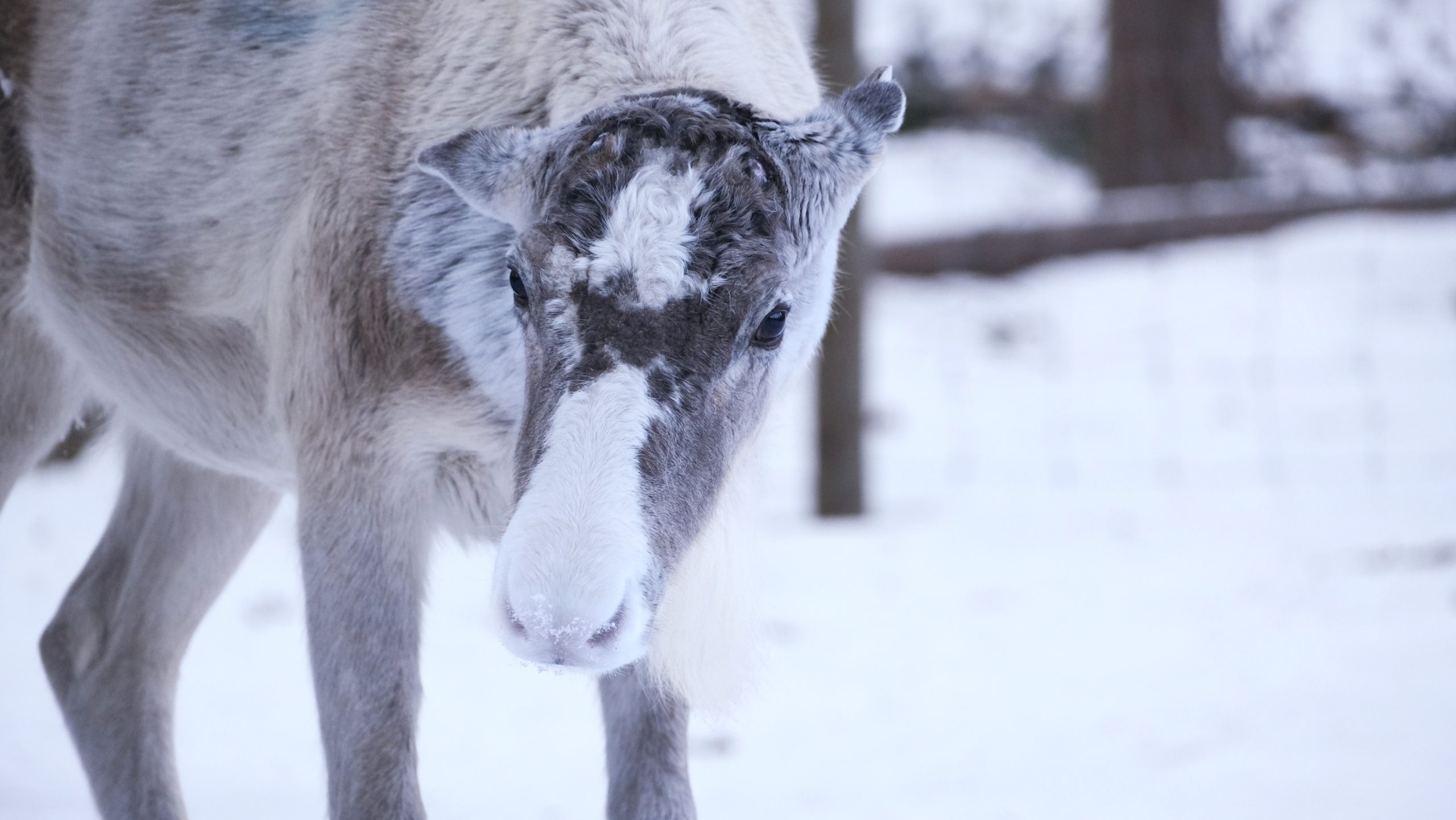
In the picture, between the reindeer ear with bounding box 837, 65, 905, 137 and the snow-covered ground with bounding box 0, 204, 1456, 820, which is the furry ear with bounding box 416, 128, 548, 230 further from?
the snow-covered ground with bounding box 0, 204, 1456, 820

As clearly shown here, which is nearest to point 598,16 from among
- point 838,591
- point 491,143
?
point 491,143

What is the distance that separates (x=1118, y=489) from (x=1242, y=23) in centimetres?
494

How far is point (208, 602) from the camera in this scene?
12.0ft

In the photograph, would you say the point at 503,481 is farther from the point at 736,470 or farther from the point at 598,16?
the point at 598,16

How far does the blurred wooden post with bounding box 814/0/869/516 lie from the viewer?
565cm

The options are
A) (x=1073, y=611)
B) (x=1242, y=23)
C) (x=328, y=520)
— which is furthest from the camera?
(x=1242, y=23)

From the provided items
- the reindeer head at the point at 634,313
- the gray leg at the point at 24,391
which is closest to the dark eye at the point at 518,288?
the reindeer head at the point at 634,313

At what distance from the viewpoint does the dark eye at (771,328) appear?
2299 millimetres

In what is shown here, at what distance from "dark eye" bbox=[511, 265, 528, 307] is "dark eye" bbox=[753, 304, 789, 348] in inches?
14.0

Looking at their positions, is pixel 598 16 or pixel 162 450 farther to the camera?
pixel 162 450

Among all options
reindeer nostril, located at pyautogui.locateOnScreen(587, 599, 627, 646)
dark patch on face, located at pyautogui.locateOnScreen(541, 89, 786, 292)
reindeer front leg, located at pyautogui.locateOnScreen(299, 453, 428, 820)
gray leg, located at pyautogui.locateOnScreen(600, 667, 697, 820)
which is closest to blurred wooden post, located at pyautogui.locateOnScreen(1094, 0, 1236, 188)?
gray leg, located at pyautogui.locateOnScreen(600, 667, 697, 820)

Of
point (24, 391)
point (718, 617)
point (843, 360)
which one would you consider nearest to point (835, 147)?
point (718, 617)

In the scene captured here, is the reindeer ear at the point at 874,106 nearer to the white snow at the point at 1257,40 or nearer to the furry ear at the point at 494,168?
the furry ear at the point at 494,168

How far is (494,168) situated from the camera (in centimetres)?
236
